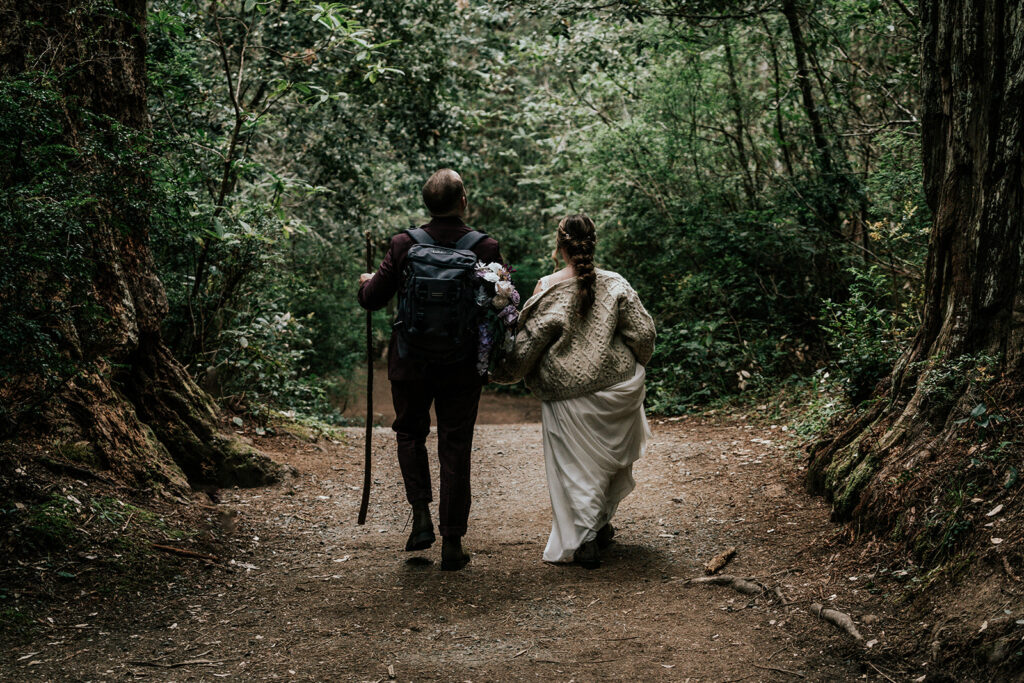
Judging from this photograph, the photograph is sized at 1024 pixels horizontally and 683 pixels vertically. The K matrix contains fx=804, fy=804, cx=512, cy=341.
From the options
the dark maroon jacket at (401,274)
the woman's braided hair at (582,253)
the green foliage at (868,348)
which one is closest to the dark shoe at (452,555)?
the dark maroon jacket at (401,274)

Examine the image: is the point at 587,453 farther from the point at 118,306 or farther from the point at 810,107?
the point at 810,107

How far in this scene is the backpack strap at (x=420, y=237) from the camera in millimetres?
4742

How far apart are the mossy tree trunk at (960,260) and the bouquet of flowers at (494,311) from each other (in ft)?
7.39

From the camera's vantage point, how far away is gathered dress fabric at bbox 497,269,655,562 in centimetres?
491

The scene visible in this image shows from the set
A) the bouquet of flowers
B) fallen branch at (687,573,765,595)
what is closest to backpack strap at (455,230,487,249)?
the bouquet of flowers

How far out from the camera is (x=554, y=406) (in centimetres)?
504

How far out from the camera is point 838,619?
374 cm

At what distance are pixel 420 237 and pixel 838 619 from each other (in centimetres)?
298

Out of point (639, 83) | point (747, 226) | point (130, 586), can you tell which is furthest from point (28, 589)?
point (639, 83)

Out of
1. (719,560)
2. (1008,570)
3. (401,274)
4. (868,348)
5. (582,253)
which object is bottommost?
(719,560)

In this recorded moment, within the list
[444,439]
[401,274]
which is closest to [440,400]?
[444,439]

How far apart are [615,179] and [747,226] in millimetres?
2595

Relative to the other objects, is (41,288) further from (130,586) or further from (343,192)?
(343,192)

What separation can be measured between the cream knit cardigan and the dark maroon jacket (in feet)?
0.99
